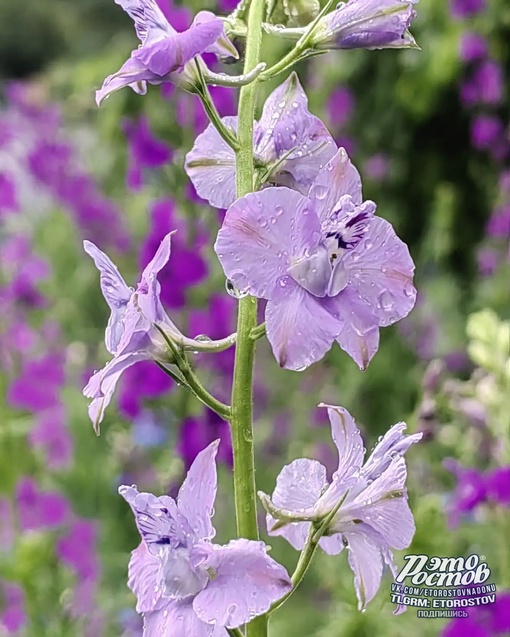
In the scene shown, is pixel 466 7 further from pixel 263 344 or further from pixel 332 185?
pixel 332 185

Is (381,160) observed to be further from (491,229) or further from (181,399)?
(181,399)

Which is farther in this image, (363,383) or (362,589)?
(363,383)

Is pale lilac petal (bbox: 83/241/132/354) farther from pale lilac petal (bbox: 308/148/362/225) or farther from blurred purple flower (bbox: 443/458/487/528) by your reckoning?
blurred purple flower (bbox: 443/458/487/528)

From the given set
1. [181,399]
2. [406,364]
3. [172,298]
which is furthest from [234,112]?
[406,364]

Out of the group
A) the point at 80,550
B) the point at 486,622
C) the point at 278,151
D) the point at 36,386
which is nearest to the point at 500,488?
the point at 486,622

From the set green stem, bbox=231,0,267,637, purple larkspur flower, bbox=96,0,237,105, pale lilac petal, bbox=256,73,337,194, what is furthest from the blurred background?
purple larkspur flower, bbox=96,0,237,105

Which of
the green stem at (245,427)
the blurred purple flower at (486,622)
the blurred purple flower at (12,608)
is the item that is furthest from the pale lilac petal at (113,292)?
the blurred purple flower at (12,608)
